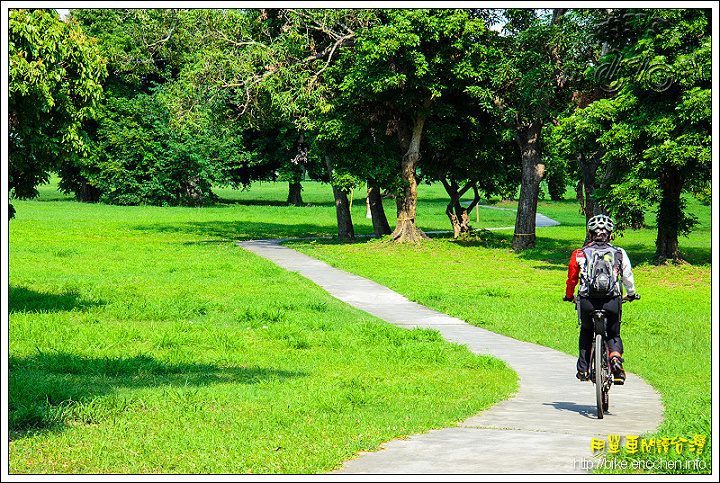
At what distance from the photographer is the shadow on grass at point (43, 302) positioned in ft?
40.0

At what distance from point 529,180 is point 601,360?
813 inches

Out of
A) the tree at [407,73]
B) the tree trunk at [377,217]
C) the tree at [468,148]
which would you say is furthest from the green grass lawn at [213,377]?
the tree trunk at [377,217]

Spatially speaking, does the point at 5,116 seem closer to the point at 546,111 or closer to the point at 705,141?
the point at 705,141

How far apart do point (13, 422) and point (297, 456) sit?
246 centimetres

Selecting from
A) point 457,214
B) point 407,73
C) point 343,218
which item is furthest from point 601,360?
point 457,214

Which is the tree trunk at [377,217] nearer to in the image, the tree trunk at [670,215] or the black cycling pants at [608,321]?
the tree trunk at [670,215]

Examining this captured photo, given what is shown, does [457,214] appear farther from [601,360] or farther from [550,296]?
[601,360]

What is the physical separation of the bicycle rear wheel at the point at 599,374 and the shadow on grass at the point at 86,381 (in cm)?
323

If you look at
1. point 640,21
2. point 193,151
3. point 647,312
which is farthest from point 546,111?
point 193,151

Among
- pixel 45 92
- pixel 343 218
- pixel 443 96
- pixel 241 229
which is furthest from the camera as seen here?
pixel 241 229

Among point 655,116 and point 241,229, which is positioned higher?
point 655,116

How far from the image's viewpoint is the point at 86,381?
24.5 feet

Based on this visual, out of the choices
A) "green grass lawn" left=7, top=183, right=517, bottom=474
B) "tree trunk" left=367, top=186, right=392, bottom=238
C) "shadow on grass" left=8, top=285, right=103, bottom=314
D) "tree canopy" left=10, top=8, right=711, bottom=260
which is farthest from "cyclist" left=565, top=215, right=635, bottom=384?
"tree trunk" left=367, top=186, right=392, bottom=238

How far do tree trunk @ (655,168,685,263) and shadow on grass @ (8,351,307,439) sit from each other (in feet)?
52.1
